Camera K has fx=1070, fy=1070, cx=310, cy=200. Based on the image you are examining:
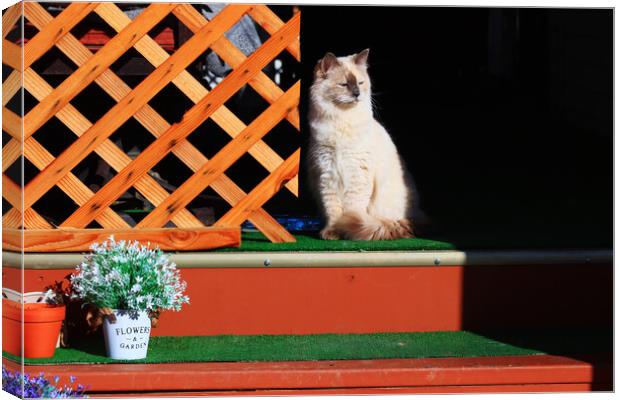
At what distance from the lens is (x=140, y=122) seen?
3943 millimetres

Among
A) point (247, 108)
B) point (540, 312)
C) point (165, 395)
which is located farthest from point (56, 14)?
point (247, 108)

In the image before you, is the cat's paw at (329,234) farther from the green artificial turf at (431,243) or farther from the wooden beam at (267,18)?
the wooden beam at (267,18)

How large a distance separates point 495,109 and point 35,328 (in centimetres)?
417

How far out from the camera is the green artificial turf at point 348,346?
3.56 meters

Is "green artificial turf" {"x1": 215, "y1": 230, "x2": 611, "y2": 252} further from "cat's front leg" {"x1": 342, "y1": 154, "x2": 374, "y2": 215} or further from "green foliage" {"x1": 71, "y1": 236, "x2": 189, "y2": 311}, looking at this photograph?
"green foliage" {"x1": 71, "y1": 236, "x2": 189, "y2": 311}

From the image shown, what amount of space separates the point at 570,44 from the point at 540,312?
3.02 meters

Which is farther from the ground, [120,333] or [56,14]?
[56,14]

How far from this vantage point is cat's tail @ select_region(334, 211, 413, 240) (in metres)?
4.21

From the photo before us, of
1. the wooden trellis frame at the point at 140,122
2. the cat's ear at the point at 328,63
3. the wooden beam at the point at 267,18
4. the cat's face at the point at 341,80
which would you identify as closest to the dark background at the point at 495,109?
the cat's face at the point at 341,80

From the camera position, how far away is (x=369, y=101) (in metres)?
4.42

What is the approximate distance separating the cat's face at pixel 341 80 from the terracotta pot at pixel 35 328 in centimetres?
142

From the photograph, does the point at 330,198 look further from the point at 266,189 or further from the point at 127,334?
the point at 127,334

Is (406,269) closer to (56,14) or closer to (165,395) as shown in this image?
(165,395)

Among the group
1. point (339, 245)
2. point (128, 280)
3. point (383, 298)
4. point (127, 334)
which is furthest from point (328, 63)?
point (127, 334)
